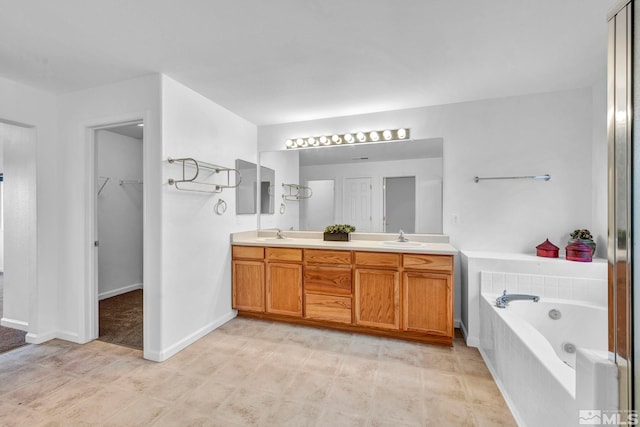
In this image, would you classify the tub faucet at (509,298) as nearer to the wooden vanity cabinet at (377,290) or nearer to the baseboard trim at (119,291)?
the wooden vanity cabinet at (377,290)

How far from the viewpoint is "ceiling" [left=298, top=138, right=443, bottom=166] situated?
3072 mm

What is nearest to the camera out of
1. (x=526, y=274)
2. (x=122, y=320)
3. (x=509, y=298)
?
(x=509, y=298)

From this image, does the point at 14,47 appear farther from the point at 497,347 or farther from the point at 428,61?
the point at 497,347

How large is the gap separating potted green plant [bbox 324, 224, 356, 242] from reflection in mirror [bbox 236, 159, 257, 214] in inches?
40.4

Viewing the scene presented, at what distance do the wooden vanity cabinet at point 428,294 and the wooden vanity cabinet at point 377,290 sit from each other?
9cm

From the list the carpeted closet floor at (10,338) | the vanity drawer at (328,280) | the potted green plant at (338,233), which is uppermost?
the potted green plant at (338,233)

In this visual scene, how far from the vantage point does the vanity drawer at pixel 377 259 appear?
8.73 feet

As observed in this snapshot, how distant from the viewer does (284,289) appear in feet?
9.88

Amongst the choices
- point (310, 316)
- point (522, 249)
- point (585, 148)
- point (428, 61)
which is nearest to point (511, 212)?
point (522, 249)

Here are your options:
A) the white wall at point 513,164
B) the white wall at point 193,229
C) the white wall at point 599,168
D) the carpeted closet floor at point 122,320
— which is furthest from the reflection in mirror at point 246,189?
the white wall at point 599,168

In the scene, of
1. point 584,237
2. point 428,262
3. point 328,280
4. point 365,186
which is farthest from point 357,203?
point 584,237

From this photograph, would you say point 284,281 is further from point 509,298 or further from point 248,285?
point 509,298

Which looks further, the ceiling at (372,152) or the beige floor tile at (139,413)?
the ceiling at (372,152)

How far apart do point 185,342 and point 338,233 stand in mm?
1819
